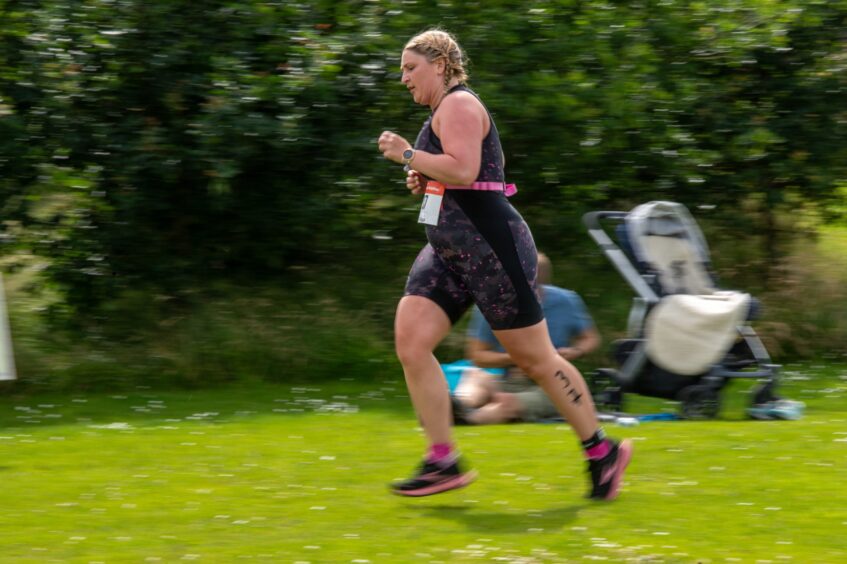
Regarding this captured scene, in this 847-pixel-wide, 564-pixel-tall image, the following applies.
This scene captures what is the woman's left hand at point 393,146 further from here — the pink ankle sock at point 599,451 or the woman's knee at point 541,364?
the pink ankle sock at point 599,451

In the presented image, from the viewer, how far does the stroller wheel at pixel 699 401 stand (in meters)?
8.25

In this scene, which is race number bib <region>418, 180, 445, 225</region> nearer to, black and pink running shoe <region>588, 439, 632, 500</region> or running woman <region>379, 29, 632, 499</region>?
running woman <region>379, 29, 632, 499</region>

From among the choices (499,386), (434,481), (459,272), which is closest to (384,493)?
(434,481)

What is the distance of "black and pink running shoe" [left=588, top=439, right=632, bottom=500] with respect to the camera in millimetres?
5688

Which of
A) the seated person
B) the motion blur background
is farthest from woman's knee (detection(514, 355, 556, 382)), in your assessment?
the motion blur background

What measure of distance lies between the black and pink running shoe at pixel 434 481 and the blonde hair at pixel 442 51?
5.00ft

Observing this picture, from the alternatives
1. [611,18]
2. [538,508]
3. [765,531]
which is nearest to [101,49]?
[611,18]

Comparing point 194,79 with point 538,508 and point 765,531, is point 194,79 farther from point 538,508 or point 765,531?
point 765,531

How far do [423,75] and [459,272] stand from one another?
0.78m

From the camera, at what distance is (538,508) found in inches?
223

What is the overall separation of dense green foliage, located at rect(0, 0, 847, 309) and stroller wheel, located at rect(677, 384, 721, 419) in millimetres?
3075

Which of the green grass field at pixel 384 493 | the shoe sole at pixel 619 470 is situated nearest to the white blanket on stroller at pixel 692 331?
the green grass field at pixel 384 493

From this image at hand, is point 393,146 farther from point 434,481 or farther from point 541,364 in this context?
point 434,481

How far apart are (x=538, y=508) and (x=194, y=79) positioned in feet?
18.7
